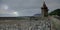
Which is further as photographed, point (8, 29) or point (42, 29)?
point (8, 29)

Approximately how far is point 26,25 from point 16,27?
2.71 ft

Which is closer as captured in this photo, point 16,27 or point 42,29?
point 42,29

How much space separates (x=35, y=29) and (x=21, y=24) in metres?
1.32

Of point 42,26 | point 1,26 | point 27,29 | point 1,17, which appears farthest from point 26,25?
point 1,17

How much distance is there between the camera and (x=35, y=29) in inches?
433

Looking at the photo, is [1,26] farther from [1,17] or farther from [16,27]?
[1,17]

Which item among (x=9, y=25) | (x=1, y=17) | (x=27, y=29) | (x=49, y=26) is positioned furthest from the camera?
(x=1, y=17)

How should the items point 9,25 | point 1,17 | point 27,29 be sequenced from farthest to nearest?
1. point 1,17
2. point 9,25
3. point 27,29

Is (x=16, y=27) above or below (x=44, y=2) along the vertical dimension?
below

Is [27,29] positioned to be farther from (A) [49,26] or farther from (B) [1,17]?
(B) [1,17]

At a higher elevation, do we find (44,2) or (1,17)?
(44,2)

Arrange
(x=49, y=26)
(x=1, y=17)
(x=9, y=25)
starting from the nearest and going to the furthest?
(x=49, y=26) → (x=9, y=25) → (x=1, y=17)

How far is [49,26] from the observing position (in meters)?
10.4

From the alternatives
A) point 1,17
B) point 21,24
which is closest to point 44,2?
point 1,17
